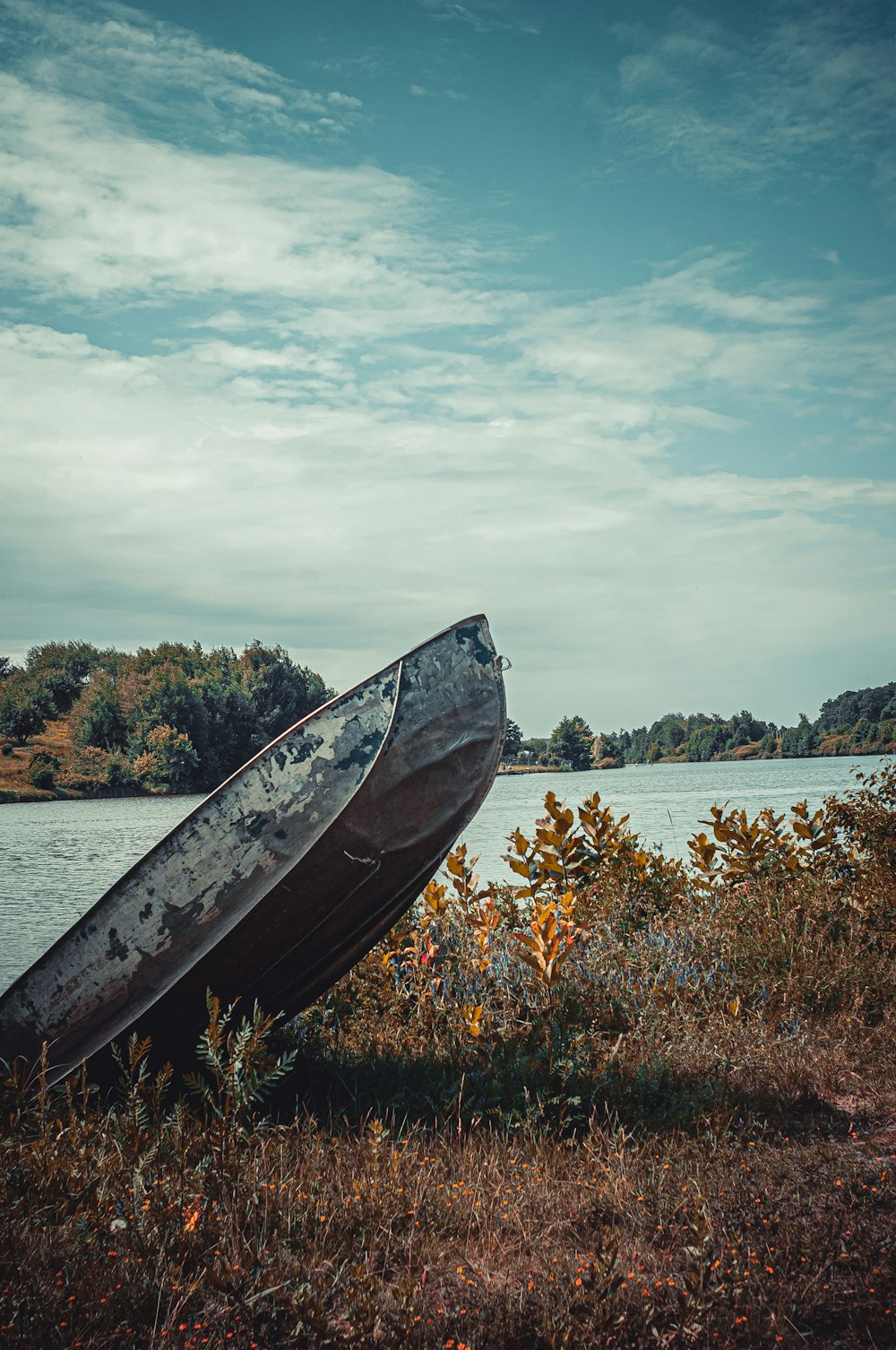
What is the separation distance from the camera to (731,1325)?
2.25m

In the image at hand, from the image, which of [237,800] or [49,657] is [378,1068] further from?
[49,657]

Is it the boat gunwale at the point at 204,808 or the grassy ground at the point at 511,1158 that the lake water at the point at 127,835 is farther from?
the boat gunwale at the point at 204,808

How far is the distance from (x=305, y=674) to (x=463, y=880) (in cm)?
6603

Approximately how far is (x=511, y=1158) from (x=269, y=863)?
146 centimetres

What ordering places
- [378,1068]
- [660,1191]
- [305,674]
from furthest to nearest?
1. [305,674]
2. [378,1068]
3. [660,1191]

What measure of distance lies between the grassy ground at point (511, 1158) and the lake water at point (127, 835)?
162 centimetres

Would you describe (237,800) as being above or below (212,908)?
above

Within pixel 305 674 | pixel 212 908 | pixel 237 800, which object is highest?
pixel 305 674

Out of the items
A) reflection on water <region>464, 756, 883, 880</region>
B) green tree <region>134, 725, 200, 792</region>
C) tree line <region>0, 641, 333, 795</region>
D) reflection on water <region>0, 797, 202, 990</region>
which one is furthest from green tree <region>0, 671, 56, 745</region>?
reflection on water <region>464, 756, 883, 880</region>

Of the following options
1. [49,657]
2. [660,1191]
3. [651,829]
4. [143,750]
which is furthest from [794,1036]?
[49,657]

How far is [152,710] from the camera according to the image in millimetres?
53250

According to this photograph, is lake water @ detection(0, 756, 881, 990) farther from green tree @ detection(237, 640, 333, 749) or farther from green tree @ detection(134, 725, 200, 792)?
green tree @ detection(237, 640, 333, 749)

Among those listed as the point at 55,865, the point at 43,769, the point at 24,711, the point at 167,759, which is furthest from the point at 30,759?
the point at 55,865

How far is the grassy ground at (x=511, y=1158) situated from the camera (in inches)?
90.4
